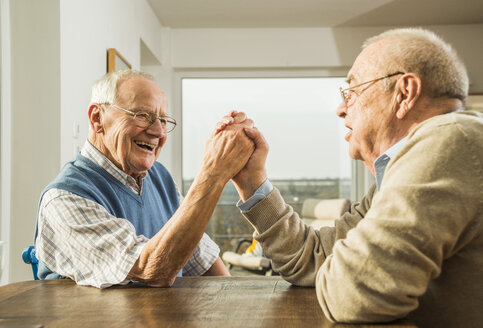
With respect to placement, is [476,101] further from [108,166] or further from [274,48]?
[108,166]

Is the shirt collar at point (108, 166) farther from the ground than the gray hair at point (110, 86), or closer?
closer

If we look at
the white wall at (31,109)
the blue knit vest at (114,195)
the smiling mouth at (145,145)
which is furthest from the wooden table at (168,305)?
the white wall at (31,109)

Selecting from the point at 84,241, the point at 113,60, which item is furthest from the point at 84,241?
the point at 113,60

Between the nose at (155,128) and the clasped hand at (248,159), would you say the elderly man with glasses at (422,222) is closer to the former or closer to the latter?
the clasped hand at (248,159)

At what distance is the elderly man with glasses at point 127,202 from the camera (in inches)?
45.4

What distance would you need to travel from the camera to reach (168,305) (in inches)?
37.8

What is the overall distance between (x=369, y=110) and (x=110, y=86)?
0.80 metres

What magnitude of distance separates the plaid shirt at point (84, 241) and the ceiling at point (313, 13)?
13.6 feet

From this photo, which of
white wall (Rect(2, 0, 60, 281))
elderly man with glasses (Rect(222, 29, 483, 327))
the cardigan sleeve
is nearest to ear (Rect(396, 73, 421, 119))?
elderly man with glasses (Rect(222, 29, 483, 327))

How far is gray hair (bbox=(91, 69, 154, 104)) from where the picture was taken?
60.7 inches

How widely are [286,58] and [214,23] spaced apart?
911mm

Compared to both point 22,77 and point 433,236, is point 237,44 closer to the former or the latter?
point 22,77

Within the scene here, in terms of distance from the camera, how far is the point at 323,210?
216 inches

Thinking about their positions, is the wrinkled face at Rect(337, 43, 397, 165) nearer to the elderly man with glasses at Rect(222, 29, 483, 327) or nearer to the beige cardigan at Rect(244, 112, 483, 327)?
the elderly man with glasses at Rect(222, 29, 483, 327)
